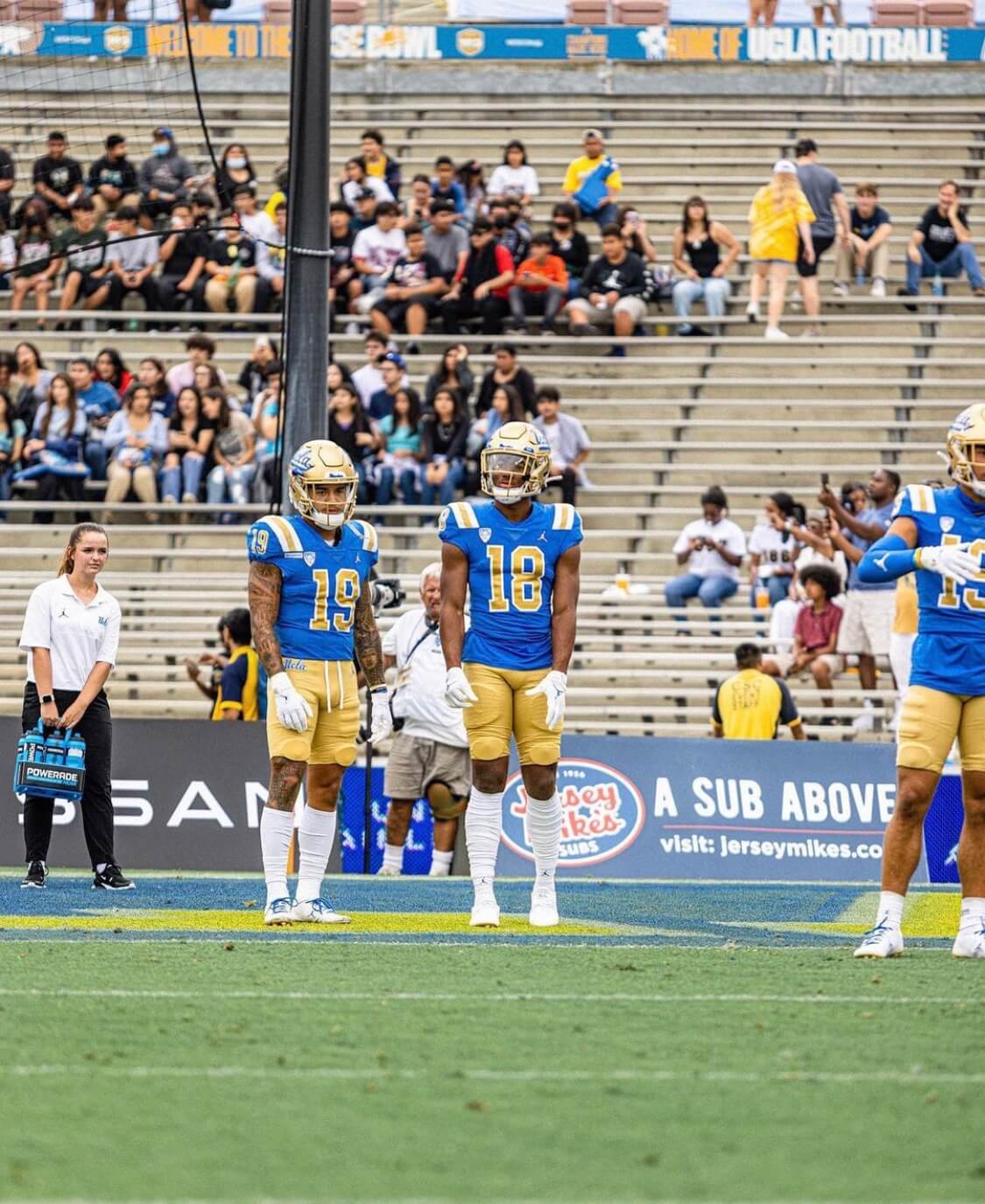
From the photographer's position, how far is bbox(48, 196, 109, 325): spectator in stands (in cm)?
2169

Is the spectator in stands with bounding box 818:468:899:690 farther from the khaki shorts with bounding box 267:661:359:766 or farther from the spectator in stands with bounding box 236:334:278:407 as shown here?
the khaki shorts with bounding box 267:661:359:766

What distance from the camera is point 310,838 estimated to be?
9.16 meters

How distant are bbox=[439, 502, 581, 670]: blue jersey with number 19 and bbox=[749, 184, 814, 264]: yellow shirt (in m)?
12.4

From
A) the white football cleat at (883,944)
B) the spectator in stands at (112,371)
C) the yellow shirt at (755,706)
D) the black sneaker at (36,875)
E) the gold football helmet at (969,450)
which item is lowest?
the black sneaker at (36,875)

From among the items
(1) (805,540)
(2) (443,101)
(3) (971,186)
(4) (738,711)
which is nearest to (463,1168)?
(4) (738,711)

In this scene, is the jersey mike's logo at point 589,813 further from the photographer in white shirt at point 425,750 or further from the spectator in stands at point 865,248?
the spectator in stands at point 865,248

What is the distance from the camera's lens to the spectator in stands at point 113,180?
22.2 meters

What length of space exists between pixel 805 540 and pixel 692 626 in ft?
5.59

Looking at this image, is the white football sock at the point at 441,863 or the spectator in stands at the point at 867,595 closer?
the white football sock at the point at 441,863

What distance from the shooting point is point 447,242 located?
21.3m

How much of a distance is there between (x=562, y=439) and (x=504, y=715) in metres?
10.3

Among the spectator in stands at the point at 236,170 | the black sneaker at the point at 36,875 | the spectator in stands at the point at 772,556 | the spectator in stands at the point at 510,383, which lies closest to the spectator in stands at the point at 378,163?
the spectator in stands at the point at 236,170

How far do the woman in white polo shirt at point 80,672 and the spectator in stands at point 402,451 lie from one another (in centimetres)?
754

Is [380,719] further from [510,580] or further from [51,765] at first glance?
[51,765]
